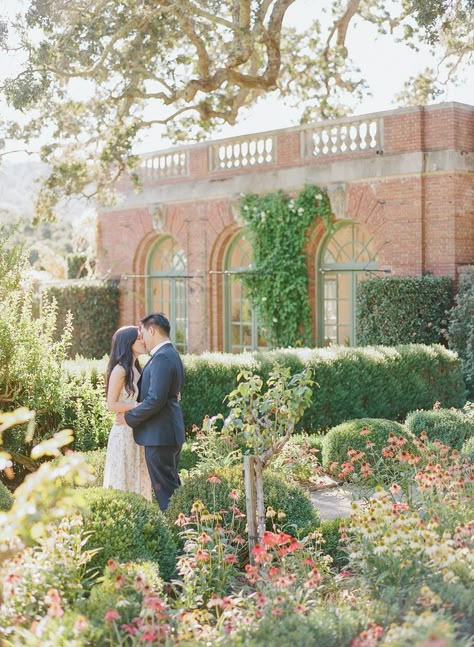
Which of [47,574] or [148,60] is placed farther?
[148,60]

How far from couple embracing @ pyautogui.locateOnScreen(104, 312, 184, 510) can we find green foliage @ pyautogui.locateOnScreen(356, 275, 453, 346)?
29.8ft

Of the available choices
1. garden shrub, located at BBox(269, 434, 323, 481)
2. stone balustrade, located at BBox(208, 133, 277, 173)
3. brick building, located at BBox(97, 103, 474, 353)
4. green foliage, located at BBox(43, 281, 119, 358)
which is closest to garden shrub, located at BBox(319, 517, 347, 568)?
garden shrub, located at BBox(269, 434, 323, 481)

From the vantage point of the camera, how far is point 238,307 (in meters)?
19.7

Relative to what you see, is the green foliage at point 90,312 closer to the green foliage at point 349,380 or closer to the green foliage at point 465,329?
the green foliage at point 465,329

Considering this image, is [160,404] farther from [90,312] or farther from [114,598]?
[90,312]

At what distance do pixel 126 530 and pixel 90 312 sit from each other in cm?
1666

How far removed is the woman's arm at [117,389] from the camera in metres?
6.57

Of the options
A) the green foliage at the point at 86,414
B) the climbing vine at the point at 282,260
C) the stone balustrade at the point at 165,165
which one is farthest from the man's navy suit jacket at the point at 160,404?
the stone balustrade at the point at 165,165

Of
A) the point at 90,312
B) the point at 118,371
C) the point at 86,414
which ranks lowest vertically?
the point at 86,414

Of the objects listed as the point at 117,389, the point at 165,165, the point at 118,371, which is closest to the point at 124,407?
the point at 117,389

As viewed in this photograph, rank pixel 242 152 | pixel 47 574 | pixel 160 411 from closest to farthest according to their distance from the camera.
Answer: pixel 47 574
pixel 160 411
pixel 242 152

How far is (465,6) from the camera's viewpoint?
14.4 meters

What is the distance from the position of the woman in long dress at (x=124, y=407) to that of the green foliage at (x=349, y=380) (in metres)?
3.56

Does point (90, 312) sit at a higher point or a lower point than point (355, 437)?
higher
